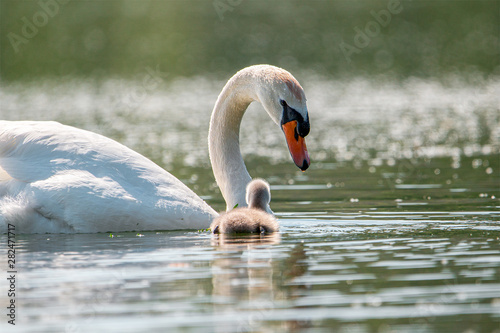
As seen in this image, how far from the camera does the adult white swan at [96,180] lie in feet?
30.9

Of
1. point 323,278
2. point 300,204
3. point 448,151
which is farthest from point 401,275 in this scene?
point 448,151

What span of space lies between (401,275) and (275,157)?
13267 mm

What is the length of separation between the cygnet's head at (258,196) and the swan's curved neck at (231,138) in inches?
29.5

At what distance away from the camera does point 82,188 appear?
30.8ft

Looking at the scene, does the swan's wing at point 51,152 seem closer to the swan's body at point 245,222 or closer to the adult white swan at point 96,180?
the adult white swan at point 96,180

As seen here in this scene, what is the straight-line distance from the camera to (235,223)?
30.9 ft

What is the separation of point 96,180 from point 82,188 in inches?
8.2

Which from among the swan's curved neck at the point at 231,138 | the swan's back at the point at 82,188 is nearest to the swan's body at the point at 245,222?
the swan's back at the point at 82,188

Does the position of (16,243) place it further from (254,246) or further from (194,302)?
(194,302)

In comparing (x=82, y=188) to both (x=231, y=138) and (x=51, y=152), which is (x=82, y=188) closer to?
(x=51, y=152)

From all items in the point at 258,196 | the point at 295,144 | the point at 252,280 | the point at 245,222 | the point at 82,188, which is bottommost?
the point at 252,280

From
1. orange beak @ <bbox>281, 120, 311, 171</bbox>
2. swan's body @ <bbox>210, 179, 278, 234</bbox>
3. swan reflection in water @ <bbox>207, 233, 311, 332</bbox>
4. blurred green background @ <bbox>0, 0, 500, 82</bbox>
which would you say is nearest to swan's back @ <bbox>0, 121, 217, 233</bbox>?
swan's body @ <bbox>210, 179, 278, 234</bbox>

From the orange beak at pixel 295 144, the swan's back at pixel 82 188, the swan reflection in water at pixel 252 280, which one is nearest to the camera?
the swan reflection in water at pixel 252 280

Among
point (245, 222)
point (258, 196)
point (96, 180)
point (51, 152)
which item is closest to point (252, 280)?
point (245, 222)
